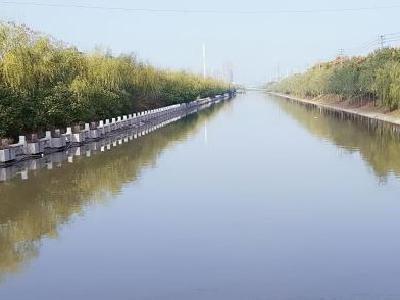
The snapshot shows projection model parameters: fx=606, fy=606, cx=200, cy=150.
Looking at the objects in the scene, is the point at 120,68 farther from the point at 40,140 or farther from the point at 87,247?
the point at 87,247

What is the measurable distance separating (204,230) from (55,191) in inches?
208

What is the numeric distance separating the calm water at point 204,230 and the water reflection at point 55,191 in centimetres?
4

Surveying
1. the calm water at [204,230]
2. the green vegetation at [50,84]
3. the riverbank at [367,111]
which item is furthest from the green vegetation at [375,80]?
the calm water at [204,230]

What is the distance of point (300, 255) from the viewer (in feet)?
26.5

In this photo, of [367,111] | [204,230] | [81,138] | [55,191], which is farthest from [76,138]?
[367,111]

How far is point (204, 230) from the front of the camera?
9.64 m

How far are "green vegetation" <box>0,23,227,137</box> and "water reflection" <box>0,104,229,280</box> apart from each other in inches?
82.4

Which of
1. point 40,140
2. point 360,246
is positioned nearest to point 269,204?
point 360,246

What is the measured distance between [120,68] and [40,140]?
20.2m

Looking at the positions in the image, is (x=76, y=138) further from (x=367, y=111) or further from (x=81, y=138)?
(x=367, y=111)

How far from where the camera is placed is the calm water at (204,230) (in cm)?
695

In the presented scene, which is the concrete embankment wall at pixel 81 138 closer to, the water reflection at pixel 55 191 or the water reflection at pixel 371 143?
the water reflection at pixel 55 191

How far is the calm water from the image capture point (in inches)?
274

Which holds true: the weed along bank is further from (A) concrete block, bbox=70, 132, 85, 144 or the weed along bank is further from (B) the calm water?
(B) the calm water
